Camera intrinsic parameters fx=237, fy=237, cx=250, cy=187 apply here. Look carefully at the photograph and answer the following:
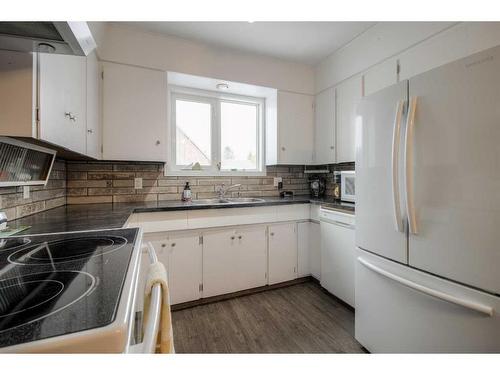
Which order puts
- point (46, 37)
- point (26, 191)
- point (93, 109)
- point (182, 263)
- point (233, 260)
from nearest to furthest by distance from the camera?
point (46, 37), point (26, 191), point (93, 109), point (182, 263), point (233, 260)

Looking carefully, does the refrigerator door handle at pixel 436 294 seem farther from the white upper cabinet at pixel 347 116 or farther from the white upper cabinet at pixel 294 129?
the white upper cabinet at pixel 294 129

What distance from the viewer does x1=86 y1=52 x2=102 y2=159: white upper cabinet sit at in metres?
1.61

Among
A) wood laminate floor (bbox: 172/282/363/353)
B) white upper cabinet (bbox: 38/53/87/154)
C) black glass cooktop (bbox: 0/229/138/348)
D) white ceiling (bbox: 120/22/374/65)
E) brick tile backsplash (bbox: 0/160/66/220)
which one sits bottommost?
wood laminate floor (bbox: 172/282/363/353)

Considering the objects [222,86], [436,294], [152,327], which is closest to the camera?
[152,327]

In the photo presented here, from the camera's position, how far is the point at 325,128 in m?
2.68

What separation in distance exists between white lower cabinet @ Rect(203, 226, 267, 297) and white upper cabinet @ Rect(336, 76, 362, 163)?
1.13 m

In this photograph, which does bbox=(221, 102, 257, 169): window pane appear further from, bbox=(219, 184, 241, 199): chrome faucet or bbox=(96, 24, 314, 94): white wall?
bbox=(96, 24, 314, 94): white wall

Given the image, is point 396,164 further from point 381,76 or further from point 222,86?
point 222,86

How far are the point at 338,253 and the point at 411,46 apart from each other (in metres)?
1.75

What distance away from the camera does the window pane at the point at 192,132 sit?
8.66ft

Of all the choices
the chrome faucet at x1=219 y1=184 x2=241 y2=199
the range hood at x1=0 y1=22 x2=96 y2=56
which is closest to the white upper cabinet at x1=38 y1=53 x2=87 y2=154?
the range hood at x1=0 y1=22 x2=96 y2=56

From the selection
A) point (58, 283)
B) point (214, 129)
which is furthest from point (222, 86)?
point (58, 283)
